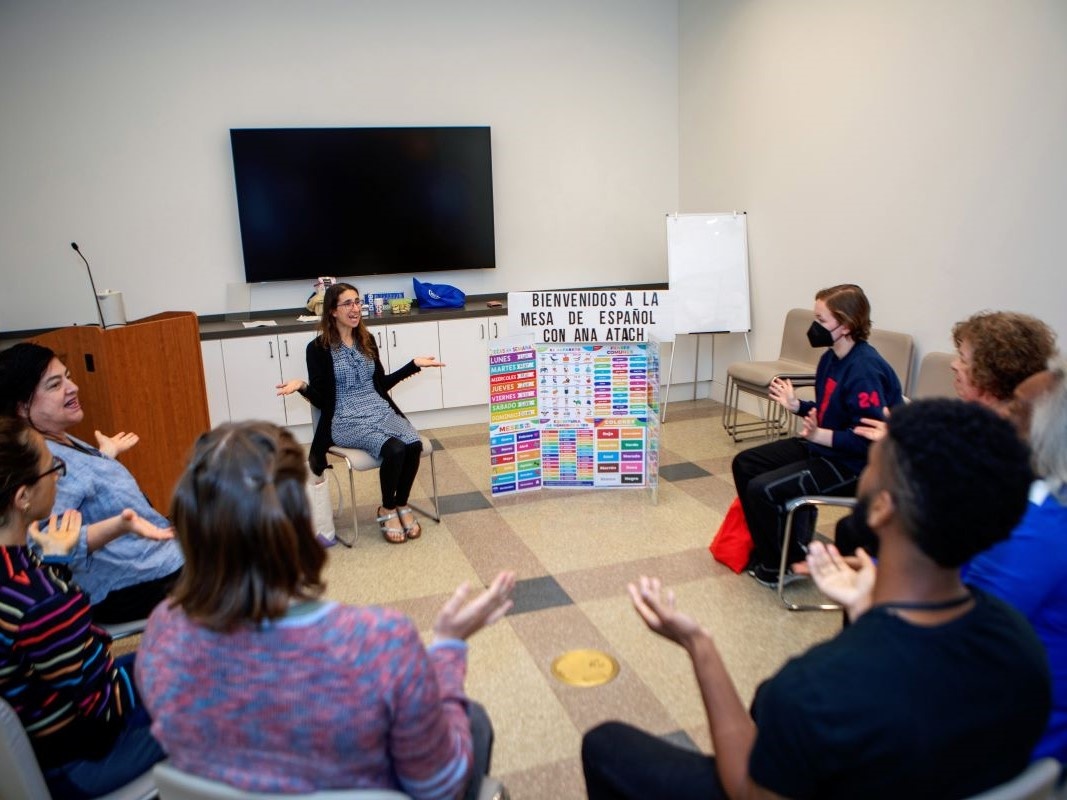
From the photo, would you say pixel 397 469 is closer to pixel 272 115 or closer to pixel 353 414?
pixel 353 414

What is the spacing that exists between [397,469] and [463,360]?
1906mm

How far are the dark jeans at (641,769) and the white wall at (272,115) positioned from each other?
179 inches

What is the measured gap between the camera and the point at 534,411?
4004 millimetres

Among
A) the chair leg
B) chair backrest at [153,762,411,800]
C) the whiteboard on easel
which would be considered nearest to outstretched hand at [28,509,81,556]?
chair backrest at [153,762,411,800]

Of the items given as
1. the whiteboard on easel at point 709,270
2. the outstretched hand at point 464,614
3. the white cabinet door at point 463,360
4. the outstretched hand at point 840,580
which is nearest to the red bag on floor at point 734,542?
the outstretched hand at point 840,580

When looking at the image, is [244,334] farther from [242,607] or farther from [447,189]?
[242,607]

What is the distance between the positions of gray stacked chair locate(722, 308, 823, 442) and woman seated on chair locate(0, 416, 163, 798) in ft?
12.0

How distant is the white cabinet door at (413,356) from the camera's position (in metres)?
5.12

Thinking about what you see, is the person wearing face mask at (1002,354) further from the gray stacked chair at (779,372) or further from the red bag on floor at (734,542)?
the gray stacked chair at (779,372)

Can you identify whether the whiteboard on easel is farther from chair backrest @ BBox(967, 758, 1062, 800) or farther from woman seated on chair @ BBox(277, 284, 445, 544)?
chair backrest @ BBox(967, 758, 1062, 800)

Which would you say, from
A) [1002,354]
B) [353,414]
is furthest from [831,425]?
[353,414]

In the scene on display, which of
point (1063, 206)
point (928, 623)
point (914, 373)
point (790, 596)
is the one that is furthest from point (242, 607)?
point (914, 373)

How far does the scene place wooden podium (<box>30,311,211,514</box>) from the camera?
3361 millimetres

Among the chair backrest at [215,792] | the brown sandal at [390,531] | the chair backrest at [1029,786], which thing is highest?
the chair backrest at [215,792]
